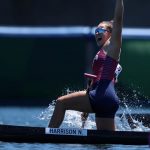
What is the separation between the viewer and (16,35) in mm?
18531

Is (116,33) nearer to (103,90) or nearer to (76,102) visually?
(103,90)

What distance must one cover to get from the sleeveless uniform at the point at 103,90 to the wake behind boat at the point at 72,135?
24 centimetres

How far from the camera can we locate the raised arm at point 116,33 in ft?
32.1

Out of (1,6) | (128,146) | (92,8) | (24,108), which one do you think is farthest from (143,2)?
(128,146)

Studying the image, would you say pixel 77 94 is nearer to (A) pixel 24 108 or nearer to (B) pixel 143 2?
(A) pixel 24 108

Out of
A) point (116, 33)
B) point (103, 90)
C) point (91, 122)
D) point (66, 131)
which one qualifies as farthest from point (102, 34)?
point (91, 122)

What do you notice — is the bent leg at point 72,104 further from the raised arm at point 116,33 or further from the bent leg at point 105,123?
the raised arm at point 116,33

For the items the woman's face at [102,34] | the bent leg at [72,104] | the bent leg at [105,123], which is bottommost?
the bent leg at [105,123]

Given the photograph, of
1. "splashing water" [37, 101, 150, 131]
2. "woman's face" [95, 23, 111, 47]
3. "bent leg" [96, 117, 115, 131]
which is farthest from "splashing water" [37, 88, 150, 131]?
"woman's face" [95, 23, 111, 47]

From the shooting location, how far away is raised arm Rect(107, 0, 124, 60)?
9.79 m

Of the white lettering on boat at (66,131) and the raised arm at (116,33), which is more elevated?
the raised arm at (116,33)

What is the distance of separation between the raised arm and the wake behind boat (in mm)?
813

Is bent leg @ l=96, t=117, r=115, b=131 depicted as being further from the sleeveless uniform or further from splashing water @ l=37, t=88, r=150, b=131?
splashing water @ l=37, t=88, r=150, b=131

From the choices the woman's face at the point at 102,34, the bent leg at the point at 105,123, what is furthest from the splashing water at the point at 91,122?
the woman's face at the point at 102,34
